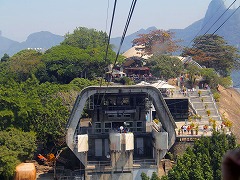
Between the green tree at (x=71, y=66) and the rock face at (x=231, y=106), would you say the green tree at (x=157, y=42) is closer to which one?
the rock face at (x=231, y=106)

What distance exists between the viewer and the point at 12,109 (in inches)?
989

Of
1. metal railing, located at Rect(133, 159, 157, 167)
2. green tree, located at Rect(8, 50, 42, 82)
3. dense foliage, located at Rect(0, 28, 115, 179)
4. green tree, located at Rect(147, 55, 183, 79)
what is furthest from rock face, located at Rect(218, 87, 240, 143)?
green tree, located at Rect(8, 50, 42, 82)

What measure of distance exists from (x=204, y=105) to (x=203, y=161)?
15.4 meters

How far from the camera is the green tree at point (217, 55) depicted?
4650 centimetres

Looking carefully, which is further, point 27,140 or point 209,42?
point 209,42

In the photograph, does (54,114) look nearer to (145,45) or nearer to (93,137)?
(93,137)

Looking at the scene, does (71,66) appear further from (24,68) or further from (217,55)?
(217,55)

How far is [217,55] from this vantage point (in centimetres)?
4722

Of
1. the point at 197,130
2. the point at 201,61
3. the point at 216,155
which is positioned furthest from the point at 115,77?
the point at 216,155

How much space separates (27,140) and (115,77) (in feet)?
66.8

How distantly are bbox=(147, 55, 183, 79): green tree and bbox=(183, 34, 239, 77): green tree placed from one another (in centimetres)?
877

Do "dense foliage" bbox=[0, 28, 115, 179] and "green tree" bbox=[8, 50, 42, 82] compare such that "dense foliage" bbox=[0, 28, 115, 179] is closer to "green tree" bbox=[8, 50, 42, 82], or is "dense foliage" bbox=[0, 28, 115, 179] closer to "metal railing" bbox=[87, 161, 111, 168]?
"green tree" bbox=[8, 50, 42, 82]

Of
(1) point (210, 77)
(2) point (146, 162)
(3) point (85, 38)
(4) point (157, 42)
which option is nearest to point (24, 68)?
(3) point (85, 38)

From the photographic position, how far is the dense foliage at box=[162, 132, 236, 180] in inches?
642
